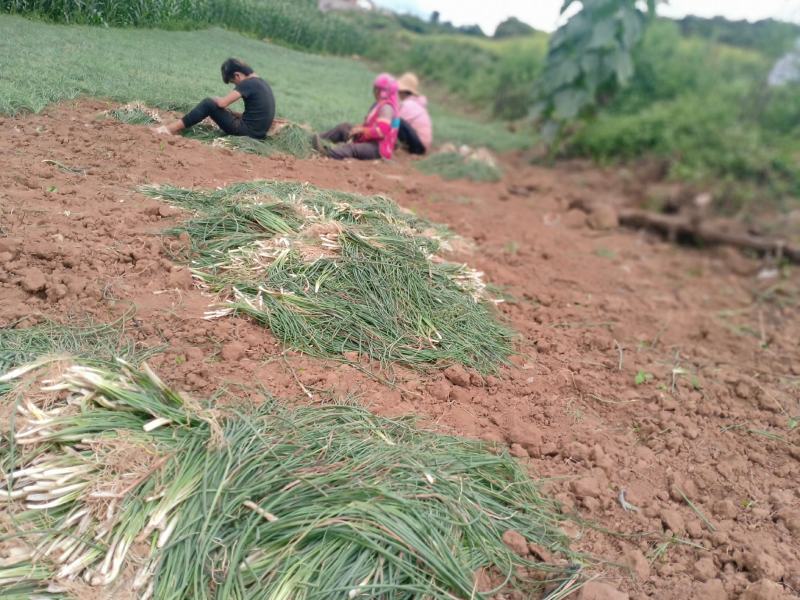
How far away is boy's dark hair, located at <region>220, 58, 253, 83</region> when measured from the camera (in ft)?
13.3

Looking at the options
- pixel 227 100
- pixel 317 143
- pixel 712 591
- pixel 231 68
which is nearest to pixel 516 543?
pixel 712 591

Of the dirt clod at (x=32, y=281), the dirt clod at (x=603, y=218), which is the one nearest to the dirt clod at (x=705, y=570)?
the dirt clod at (x=32, y=281)

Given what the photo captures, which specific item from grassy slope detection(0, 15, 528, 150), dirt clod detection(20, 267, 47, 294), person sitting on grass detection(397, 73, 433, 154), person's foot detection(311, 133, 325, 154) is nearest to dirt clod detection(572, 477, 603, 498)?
dirt clod detection(20, 267, 47, 294)

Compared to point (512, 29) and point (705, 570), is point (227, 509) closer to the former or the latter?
point (705, 570)

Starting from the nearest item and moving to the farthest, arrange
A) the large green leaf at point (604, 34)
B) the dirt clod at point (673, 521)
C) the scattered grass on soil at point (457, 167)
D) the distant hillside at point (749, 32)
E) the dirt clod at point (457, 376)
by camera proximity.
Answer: the dirt clod at point (673, 521) < the dirt clod at point (457, 376) < the scattered grass on soil at point (457, 167) < the large green leaf at point (604, 34) < the distant hillside at point (749, 32)

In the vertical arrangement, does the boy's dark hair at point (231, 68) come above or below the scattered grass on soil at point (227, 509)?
above

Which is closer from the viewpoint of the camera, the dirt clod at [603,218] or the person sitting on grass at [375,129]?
the person sitting on grass at [375,129]

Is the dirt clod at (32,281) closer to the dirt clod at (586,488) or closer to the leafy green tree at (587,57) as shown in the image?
the dirt clod at (586,488)

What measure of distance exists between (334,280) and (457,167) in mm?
4298

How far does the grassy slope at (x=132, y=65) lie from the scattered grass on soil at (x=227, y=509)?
213cm

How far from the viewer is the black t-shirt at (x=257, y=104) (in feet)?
13.6

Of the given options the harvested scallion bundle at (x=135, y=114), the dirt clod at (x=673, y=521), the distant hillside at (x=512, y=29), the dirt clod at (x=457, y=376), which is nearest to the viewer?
the dirt clod at (x=673, y=521)

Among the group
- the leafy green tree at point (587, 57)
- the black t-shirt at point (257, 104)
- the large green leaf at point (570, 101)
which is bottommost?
the black t-shirt at point (257, 104)

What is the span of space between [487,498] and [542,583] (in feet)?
1.13
